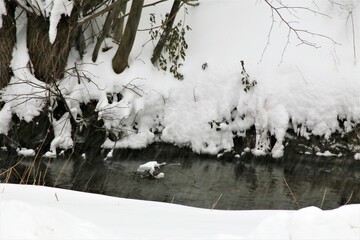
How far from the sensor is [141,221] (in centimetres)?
348

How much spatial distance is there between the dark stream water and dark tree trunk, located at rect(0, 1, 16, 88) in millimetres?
1445

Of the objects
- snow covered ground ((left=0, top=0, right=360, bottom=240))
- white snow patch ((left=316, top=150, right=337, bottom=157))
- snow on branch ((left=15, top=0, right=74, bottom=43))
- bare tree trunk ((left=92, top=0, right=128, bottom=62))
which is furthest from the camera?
bare tree trunk ((left=92, top=0, right=128, bottom=62))

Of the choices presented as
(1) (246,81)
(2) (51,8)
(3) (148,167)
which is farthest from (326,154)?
(2) (51,8)

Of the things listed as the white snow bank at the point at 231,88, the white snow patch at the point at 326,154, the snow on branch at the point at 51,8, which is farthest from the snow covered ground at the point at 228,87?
the white snow patch at the point at 326,154

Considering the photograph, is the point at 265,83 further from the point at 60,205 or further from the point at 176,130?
the point at 60,205

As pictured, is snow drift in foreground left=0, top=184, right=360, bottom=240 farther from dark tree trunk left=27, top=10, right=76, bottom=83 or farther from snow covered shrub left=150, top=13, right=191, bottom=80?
snow covered shrub left=150, top=13, right=191, bottom=80

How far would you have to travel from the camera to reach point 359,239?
2523mm

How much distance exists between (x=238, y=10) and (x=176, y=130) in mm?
3000

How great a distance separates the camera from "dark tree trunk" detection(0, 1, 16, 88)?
29.7ft

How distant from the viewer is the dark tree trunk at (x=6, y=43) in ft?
29.7

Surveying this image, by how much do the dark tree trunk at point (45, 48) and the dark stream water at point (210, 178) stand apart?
5.40ft

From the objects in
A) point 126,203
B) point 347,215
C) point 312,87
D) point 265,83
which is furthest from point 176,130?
point 347,215

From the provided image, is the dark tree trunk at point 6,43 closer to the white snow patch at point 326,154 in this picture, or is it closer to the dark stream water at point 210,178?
the dark stream water at point 210,178

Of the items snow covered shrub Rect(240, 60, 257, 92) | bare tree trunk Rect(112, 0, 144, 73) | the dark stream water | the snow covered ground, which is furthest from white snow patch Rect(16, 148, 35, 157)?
snow covered shrub Rect(240, 60, 257, 92)
